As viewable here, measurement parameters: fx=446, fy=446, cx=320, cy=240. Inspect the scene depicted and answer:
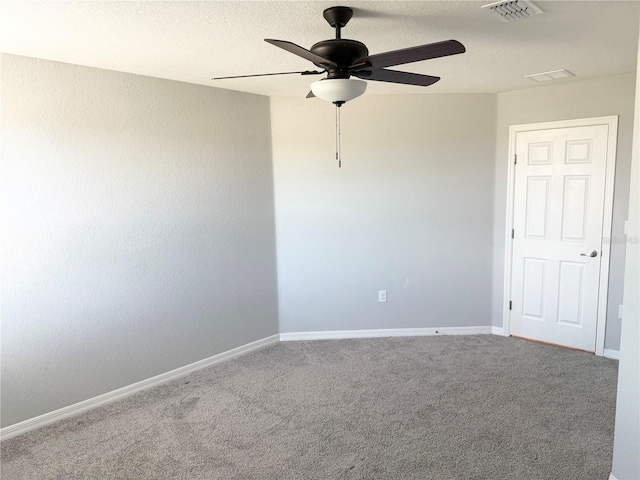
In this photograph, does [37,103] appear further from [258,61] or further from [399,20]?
[399,20]

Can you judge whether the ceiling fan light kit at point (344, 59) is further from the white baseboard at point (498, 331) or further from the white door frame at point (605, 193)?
the white baseboard at point (498, 331)

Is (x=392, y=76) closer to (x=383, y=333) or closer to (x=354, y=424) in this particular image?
(x=354, y=424)

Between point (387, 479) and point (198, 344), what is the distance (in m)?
2.01

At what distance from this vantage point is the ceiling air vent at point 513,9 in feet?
6.68

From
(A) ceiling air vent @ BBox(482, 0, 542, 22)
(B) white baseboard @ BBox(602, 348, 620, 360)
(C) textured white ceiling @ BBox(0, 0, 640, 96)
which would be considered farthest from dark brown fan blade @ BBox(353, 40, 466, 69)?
(B) white baseboard @ BBox(602, 348, 620, 360)

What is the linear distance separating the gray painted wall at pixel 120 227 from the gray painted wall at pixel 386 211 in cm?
33

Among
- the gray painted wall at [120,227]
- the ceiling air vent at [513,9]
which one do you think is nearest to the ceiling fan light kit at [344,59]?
the ceiling air vent at [513,9]

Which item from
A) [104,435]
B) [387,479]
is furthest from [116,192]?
[387,479]

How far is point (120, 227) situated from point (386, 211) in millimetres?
2353

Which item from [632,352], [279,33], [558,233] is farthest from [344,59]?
[558,233]

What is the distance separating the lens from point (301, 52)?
187 cm

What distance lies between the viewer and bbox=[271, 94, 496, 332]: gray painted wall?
419 centimetres

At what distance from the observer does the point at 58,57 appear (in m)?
2.75

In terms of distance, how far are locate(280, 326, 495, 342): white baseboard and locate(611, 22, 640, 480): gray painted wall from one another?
236 cm
